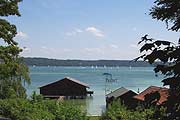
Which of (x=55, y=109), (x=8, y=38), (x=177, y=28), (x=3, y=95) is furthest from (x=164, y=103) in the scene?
(x=3, y=95)

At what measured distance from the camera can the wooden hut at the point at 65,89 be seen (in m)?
87.2

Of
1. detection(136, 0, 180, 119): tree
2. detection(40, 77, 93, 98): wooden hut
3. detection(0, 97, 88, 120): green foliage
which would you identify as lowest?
detection(40, 77, 93, 98): wooden hut

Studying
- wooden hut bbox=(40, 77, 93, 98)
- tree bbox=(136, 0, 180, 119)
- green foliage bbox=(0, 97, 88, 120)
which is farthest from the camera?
wooden hut bbox=(40, 77, 93, 98)

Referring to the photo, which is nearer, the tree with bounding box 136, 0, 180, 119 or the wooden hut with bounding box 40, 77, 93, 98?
the tree with bounding box 136, 0, 180, 119

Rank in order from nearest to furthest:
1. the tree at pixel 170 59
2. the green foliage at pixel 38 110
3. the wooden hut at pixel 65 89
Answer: the tree at pixel 170 59 → the green foliage at pixel 38 110 → the wooden hut at pixel 65 89

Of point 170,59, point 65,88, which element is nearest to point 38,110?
point 170,59

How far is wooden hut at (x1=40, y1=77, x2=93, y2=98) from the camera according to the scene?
87.2m

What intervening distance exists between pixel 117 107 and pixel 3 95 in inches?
719

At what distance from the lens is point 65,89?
8931 centimetres

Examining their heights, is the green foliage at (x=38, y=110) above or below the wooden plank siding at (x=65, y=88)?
above

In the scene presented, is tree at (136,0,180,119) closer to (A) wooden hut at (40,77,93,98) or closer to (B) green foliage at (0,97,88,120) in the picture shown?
(B) green foliage at (0,97,88,120)

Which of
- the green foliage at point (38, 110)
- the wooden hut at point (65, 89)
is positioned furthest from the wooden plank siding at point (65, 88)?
the green foliage at point (38, 110)

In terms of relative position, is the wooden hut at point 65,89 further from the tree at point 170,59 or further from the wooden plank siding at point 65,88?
the tree at point 170,59

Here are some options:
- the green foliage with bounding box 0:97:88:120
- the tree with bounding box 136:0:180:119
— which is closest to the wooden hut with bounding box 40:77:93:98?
the green foliage with bounding box 0:97:88:120
